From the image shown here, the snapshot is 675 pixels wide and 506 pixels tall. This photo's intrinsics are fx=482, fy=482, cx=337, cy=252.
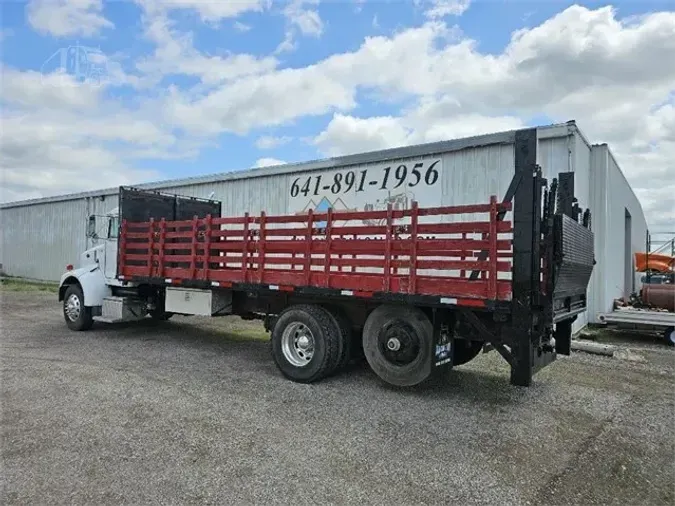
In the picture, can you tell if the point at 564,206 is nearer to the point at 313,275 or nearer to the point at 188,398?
the point at 313,275

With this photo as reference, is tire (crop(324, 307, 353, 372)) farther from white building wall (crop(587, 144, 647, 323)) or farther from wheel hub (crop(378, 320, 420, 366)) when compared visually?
white building wall (crop(587, 144, 647, 323))

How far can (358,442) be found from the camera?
4.34 m

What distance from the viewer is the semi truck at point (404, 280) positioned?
5023mm

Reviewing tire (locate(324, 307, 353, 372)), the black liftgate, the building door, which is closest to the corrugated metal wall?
the black liftgate

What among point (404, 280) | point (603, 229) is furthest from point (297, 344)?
point (603, 229)

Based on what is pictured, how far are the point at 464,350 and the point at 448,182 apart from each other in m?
5.77

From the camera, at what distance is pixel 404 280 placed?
5.64 metres

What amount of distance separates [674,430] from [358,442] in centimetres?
330

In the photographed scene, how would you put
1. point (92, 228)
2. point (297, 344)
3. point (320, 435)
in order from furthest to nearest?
point (92, 228), point (297, 344), point (320, 435)

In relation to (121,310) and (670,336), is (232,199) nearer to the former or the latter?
(121,310)

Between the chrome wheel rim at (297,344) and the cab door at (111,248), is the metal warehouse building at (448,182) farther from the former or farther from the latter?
the chrome wheel rim at (297,344)

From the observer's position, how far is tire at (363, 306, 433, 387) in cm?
555

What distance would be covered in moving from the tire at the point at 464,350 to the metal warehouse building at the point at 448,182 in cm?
523

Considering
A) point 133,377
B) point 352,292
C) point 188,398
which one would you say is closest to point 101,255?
point 133,377
